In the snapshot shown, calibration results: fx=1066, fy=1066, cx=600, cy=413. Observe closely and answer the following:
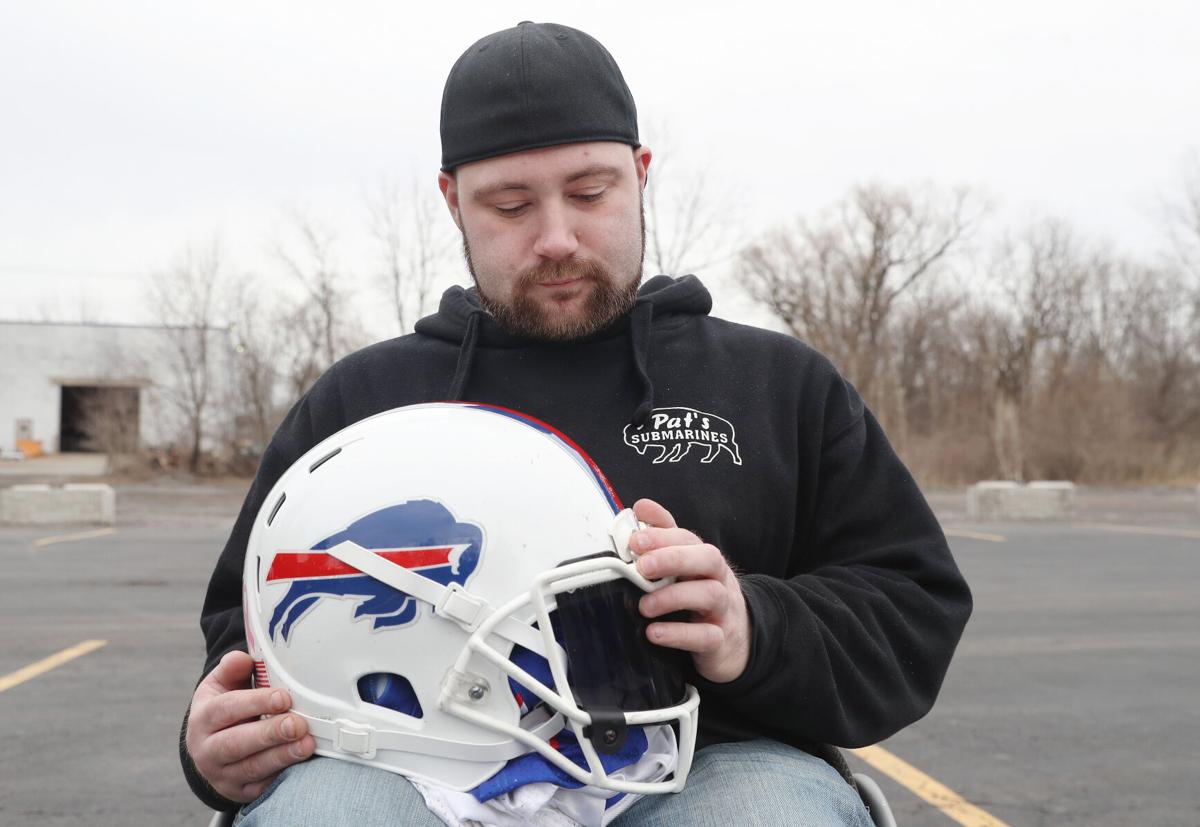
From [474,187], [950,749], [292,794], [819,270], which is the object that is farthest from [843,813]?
[819,270]

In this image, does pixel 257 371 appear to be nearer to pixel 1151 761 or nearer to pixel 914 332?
pixel 914 332

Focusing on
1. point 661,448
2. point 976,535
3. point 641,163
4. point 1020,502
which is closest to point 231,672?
point 661,448

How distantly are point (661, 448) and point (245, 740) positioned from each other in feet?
3.12

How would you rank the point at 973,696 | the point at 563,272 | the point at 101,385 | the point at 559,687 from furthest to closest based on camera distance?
the point at 101,385
the point at 973,696
the point at 563,272
the point at 559,687

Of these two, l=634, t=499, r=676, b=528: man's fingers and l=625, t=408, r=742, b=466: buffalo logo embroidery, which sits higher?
l=625, t=408, r=742, b=466: buffalo logo embroidery

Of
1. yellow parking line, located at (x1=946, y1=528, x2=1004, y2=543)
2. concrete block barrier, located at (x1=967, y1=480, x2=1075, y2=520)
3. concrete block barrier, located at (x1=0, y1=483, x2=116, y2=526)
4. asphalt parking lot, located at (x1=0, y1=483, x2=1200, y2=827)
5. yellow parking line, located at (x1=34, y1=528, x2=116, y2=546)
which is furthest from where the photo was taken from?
concrete block barrier, located at (x1=967, y1=480, x2=1075, y2=520)

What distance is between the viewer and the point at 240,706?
5.88 feet

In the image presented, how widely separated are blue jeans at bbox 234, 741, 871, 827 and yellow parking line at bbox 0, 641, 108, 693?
17.5 feet

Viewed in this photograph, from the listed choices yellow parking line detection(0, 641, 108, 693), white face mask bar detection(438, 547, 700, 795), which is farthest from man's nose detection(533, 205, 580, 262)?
yellow parking line detection(0, 641, 108, 693)

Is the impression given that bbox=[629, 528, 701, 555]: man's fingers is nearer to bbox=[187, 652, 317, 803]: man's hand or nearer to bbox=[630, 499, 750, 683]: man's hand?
Answer: bbox=[630, 499, 750, 683]: man's hand

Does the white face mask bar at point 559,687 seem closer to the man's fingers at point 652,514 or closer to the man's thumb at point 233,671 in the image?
the man's fingers at point 652,514

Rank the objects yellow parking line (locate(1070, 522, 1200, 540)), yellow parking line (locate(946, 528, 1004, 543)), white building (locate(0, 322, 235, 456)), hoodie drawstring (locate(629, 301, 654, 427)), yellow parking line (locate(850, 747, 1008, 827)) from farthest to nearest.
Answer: white building (locate(0, 322, 235, 456))
yellow parking line (locate(1070, 522, 1200, 540))
yellow parking line (locate(946, 528, 1004, 543))
yellow parking line (locate(850, 747, 1008, 827))
hoodie drawstring (locate(629, 301, 654, 427))

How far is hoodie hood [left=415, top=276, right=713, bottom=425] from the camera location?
90.3 inches

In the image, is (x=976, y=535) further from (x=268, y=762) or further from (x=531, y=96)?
(x=268, y=762)
